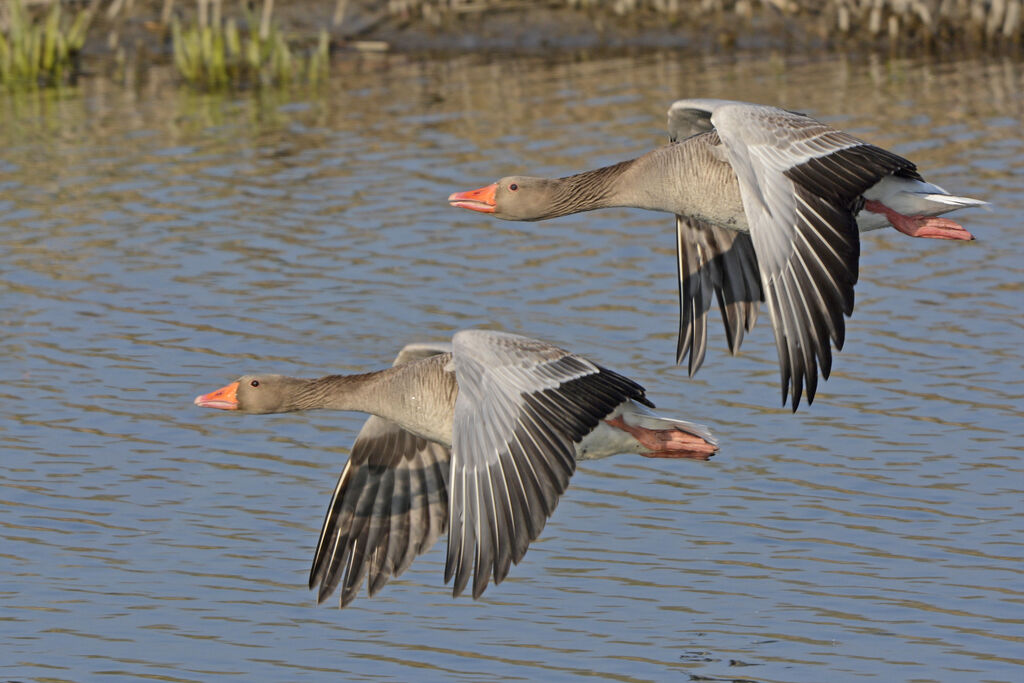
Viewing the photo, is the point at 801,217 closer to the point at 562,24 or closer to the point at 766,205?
the point at 766,205

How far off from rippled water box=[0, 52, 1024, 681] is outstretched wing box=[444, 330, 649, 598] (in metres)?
0.92

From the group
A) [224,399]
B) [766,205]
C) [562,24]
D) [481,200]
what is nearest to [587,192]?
[481,200]

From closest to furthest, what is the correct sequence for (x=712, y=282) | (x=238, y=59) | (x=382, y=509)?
(x=382, y=509) < (x=712, y=282) < (x=238, y=59)

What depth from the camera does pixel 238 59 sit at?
86.8 feet

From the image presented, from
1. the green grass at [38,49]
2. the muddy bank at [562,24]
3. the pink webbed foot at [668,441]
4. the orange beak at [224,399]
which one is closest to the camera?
the pink webbed foot at [668,441]

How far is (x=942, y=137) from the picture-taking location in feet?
68.7

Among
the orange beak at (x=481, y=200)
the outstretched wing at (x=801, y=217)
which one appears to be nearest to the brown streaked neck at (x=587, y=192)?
the orange beak at (x=481, y=200)

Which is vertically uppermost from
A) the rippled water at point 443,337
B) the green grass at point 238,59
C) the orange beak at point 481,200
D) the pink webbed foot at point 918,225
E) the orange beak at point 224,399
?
the green grass at point 238,59

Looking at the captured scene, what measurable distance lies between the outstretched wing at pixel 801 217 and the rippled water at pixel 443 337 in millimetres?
1618

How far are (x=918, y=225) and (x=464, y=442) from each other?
12.2ft

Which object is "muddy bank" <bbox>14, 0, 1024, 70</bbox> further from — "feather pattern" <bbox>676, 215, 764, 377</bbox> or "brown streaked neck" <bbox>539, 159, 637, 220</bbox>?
"brown streaked neck" <bbox>539, 159, 637, 220</bbox>

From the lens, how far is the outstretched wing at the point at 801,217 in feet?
30.8

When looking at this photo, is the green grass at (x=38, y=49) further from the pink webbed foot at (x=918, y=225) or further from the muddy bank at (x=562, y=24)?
the pink webbed foot at (x=918, y=225)

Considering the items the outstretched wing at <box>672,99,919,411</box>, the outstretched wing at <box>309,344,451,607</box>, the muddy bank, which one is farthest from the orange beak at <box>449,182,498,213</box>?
the muddy bank
